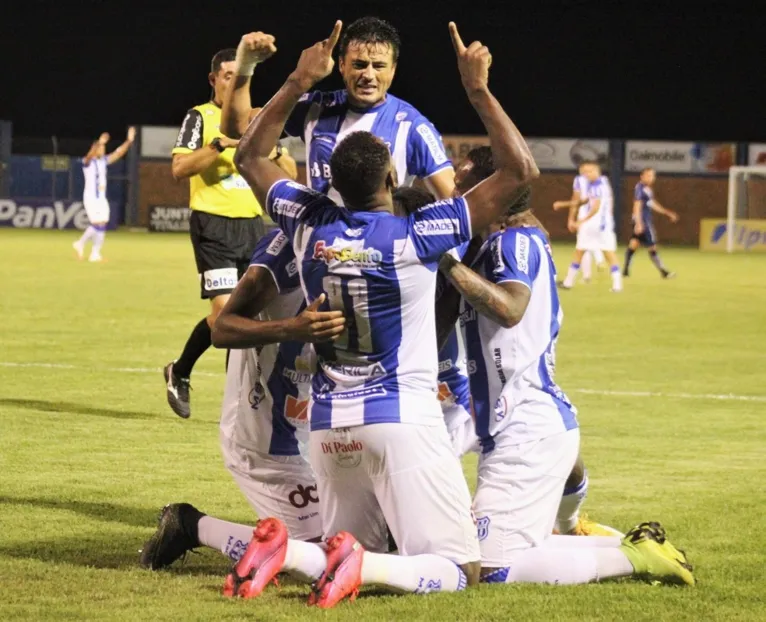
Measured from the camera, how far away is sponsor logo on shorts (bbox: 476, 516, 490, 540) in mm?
5578

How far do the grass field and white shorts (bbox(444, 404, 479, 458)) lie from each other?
2.62ft

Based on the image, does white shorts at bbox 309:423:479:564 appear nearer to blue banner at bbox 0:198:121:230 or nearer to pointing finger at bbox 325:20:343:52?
pointing finger at bbox 325:20:343:52

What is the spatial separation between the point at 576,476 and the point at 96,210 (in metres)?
22.9

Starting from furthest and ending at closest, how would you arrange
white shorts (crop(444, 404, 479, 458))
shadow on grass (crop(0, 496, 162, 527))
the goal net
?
the goal net, shadow on grass (crop(0, 496, 162, 527)), white shorts (crop(444, 404, 479, 458))

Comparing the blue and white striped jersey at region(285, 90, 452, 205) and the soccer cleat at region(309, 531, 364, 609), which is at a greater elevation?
the blue and white striped jersey at region(285, 90, 452, 205)

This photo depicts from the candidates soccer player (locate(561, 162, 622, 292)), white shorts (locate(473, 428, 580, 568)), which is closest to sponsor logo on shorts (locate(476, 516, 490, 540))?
white shorts (locate(473, 428, 580, 568))

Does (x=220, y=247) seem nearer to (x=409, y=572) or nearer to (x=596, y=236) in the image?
(x=409, y=572)

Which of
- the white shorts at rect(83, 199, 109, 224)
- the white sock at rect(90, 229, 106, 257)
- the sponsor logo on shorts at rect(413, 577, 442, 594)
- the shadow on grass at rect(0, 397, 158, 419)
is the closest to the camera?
the sponsor logo on shorts at rect(413, 577, 442, 594)

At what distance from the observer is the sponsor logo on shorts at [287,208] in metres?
5.23

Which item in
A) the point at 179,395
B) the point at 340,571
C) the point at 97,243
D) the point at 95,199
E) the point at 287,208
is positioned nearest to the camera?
the point at 340,571

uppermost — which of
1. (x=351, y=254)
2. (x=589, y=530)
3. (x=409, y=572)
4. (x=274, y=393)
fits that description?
(x=351, y=254)

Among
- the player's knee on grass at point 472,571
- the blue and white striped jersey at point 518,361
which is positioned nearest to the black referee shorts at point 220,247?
the blue and white striped jersey at point 518,361

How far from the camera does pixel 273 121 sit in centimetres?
535

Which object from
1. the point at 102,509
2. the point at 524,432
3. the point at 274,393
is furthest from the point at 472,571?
the point at 102,509
